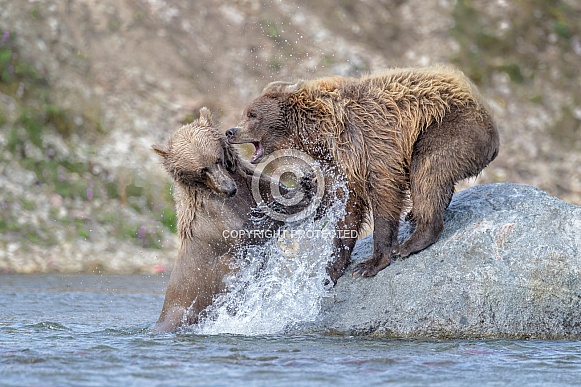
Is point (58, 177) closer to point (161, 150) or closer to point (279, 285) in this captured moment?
point (161, 150)

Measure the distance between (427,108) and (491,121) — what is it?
589mm

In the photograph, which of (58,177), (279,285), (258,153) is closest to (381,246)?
(279,285)

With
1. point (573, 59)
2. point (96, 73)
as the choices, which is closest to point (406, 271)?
point (96, 73)

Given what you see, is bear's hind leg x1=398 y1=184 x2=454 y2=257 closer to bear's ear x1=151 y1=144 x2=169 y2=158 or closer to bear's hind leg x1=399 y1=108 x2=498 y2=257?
bear's hind leg x1=399 y1=108 x2=498 y2=257

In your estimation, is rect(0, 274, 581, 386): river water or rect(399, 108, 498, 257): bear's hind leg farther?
rect(399, 108, 498, 257): bear's hind leg

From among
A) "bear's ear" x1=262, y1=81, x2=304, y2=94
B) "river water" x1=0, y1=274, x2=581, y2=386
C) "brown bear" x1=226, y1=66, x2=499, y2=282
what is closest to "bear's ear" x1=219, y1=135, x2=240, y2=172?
"brown bear" x1=226, y1=66, x2=499, y2=282

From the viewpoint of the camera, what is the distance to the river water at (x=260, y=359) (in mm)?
6258

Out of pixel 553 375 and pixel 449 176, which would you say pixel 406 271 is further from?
pixel 553 375

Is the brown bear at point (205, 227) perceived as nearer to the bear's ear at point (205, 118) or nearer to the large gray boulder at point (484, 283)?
the bear's ear at point (205, 118)

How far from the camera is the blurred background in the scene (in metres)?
14.8

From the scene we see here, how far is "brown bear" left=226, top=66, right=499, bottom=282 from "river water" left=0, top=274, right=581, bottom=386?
3.38ft

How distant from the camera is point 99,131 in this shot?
16.6 meters

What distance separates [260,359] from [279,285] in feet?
5.45

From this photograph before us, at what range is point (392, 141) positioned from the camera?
8125 millimetres
